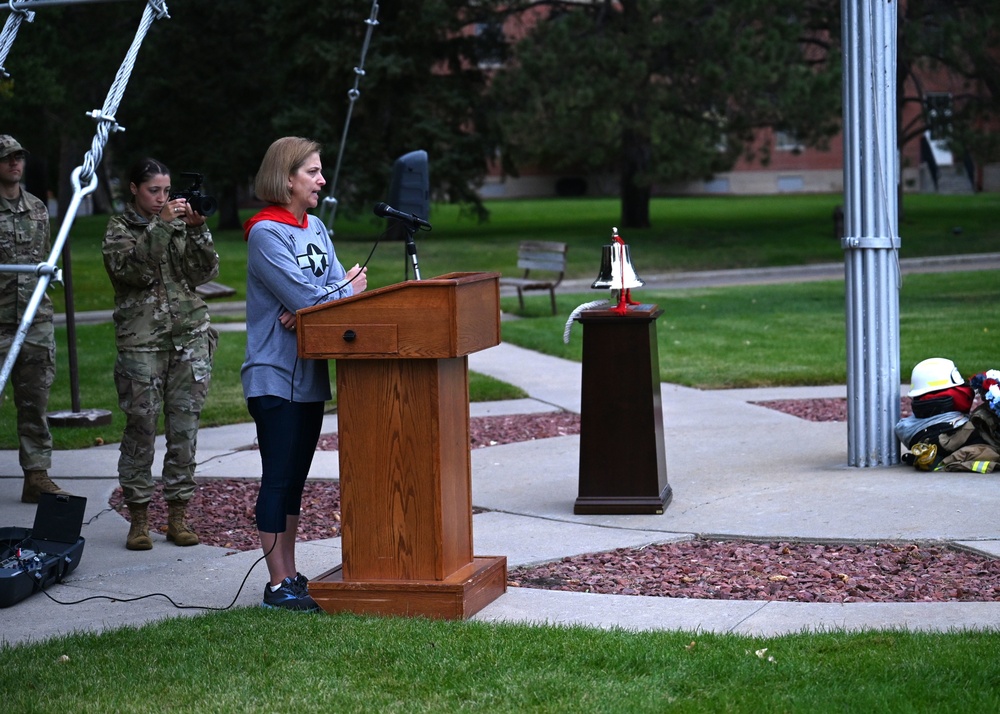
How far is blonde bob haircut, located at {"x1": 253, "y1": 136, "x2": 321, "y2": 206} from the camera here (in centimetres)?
518

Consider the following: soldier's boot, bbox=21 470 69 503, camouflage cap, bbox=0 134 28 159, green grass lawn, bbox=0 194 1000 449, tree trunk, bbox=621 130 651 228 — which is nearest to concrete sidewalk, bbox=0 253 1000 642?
soldier's boot, bbox=21 470 69 503

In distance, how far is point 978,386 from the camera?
7590 mm

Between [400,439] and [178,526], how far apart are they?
2.20 m

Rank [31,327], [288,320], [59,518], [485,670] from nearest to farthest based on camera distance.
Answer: [485,670] < [288,320] < [59,518] < [31,327]

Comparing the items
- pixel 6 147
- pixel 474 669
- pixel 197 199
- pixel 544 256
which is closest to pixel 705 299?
pixel 544 256

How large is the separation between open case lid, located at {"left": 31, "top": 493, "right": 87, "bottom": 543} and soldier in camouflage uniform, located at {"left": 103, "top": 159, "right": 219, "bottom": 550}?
0.47 metres

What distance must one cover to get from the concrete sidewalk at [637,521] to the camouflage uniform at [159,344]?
1.46 feet

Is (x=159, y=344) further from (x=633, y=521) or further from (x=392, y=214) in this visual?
(x=633, y=521)

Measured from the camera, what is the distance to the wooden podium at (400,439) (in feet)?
16.1

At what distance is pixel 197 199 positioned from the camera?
19.7 feet

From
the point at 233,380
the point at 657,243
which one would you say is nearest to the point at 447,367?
the point at 233,380

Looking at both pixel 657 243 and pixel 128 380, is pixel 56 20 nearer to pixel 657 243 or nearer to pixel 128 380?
pixel 657 243

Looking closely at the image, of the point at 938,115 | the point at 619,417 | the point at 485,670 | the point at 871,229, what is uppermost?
the point at 938,115

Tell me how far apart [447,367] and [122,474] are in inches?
94.0
